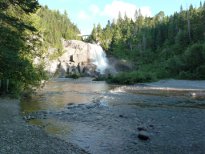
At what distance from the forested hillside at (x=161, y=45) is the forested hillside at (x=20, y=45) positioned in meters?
38.3

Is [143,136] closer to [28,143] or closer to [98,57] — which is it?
[28,143]

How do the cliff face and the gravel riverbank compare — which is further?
the cliff face

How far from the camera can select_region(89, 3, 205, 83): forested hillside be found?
72750mm

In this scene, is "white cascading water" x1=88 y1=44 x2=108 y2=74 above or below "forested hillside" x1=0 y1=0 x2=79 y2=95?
above

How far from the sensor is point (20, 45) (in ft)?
90.2

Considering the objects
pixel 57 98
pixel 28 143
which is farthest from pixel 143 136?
pixel 57 98

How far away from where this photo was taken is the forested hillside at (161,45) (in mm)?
72750

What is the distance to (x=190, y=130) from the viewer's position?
20859 mm

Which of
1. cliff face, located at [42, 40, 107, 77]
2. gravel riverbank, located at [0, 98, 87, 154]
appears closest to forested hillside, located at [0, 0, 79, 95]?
gravel riverbank, located at [0, 98, 87, 154]

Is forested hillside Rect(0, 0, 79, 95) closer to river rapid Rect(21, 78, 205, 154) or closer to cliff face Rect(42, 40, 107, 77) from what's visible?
river rapid Rect(21, 78, 205, 154)

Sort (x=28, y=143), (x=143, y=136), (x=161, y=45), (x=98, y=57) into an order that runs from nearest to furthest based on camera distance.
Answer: (x=28, y=143) < (x=143, y=136) < (x=161, y=45) < (x=98, y=57)

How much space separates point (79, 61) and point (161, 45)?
102ft

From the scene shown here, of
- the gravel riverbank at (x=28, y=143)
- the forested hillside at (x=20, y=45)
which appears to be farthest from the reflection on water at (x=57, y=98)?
the gravel riverbank at (x=28, y=143)

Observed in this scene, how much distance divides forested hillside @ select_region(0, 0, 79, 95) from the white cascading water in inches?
3226
